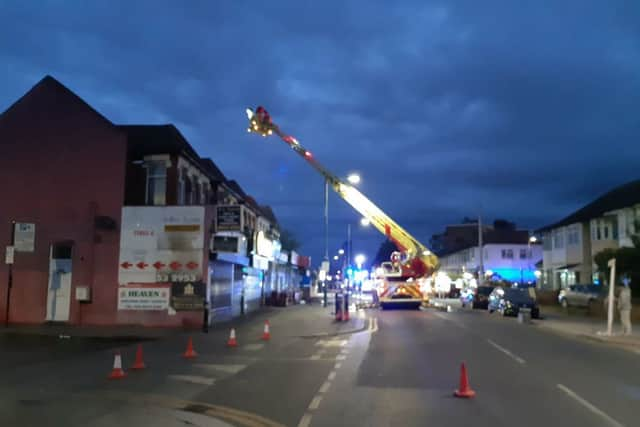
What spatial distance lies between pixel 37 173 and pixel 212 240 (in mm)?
8257

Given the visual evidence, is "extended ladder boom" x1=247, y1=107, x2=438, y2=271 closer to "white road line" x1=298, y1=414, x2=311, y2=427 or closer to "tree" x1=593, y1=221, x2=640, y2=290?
"tree" x1=593, y1=221, x2=640, y2=290

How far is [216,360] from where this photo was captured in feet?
54.7

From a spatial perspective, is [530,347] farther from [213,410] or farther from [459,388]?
[213,410]

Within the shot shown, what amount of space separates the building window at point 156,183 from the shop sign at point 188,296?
13.3ft

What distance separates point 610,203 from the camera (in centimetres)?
4906

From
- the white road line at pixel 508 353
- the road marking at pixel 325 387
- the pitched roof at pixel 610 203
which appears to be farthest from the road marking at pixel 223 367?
the pitched roof at pixel 610 203

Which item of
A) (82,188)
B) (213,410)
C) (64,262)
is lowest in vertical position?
(213,410)

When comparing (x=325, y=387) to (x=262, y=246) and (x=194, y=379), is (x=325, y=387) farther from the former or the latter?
(x=262, y=246)

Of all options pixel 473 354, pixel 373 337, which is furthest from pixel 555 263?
pixel 473 354

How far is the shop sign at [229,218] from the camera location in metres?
26.1

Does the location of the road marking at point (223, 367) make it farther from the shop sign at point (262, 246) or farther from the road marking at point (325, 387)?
the shop sign at point (262, 246)

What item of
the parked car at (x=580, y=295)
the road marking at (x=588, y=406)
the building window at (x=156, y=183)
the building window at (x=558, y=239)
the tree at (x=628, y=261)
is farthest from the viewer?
the building window at (x=558, y=239)

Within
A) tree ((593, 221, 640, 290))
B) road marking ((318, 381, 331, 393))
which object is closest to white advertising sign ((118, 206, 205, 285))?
road marking ((318, 381, 331, 393))

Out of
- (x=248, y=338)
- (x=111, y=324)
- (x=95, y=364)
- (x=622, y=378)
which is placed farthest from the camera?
(x=111, y=324)
